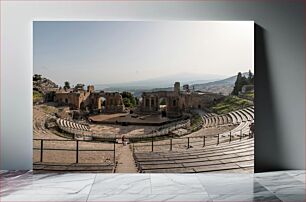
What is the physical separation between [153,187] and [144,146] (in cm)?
69

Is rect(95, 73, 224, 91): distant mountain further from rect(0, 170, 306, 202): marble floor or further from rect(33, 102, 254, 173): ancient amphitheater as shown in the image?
rect(0, 170, 306, 202): marble floor

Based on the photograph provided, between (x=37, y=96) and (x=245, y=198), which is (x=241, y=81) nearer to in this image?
(x=245, y=198)

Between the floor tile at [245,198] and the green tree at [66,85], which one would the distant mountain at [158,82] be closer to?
the green tree at [66,85]

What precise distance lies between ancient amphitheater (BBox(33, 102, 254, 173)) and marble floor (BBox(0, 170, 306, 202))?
12cm

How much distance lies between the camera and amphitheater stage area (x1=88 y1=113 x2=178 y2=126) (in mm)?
4453

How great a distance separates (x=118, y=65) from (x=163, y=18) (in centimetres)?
71

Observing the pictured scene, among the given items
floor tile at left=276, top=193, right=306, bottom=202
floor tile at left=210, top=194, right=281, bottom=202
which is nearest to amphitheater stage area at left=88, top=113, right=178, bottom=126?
floor tile at left=210, top=194, right=281, bottom=202

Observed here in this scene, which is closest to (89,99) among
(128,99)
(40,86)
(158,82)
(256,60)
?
(128,99)

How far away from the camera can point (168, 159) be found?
14.8 ft

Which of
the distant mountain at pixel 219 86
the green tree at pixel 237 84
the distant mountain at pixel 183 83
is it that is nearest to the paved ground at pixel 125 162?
the distant mountain at pixel 183 83

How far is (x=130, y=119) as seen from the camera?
14.7 feet

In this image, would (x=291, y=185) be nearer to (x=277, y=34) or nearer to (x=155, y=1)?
(x=277, y=34)

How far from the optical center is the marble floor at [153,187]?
3.52 m

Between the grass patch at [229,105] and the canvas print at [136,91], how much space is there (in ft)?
0.04
